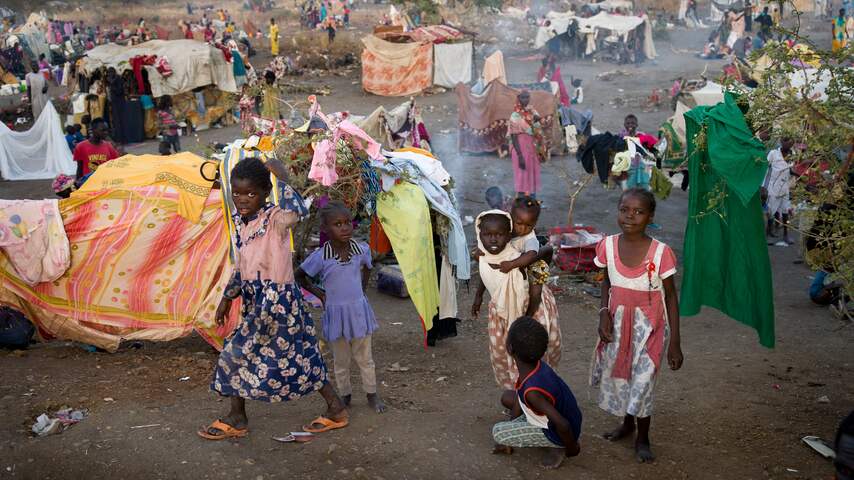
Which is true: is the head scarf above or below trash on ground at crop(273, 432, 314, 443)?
above

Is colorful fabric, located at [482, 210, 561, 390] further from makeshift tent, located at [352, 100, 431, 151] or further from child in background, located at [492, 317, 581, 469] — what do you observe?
makeshift tent, located at [352, 100, 431, 151]

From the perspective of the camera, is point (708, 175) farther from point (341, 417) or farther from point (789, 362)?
point (341, 417)

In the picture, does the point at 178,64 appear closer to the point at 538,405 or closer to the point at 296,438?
the point at 296,438

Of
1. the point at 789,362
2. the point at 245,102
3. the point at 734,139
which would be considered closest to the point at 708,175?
the point at 734,139

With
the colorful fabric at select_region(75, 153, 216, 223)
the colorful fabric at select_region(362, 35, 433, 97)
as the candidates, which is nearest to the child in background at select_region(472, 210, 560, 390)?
the colorful fabric at select_region(75, 153, 216, 223)

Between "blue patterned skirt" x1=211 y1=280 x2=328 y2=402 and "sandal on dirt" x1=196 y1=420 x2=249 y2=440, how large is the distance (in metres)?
0.22

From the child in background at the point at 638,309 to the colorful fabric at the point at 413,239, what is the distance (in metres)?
1.73

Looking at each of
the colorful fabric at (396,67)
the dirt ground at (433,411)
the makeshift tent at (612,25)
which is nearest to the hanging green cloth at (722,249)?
the dirt ground at (433,411)

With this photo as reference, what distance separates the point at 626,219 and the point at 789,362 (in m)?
2.70

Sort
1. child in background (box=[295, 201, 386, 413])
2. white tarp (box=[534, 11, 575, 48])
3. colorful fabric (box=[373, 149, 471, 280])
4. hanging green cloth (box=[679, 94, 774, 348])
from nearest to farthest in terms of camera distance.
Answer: child in background (box=[295, 201, 386, 413])
hanging green cloth (box=[679, 94, 774, 348])
colorful fabric (box=[373, 149, 471, 280])
white tarp (box=[534, 11, 575, 48])

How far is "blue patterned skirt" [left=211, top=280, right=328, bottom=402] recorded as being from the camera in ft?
13.4

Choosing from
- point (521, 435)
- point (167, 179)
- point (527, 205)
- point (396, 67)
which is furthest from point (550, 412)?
point (396, 67)

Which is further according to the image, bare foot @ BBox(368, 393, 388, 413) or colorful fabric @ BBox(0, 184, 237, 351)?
colorful fabric @ BBox(0, 184, 237, 351)

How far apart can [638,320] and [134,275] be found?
3596mm
